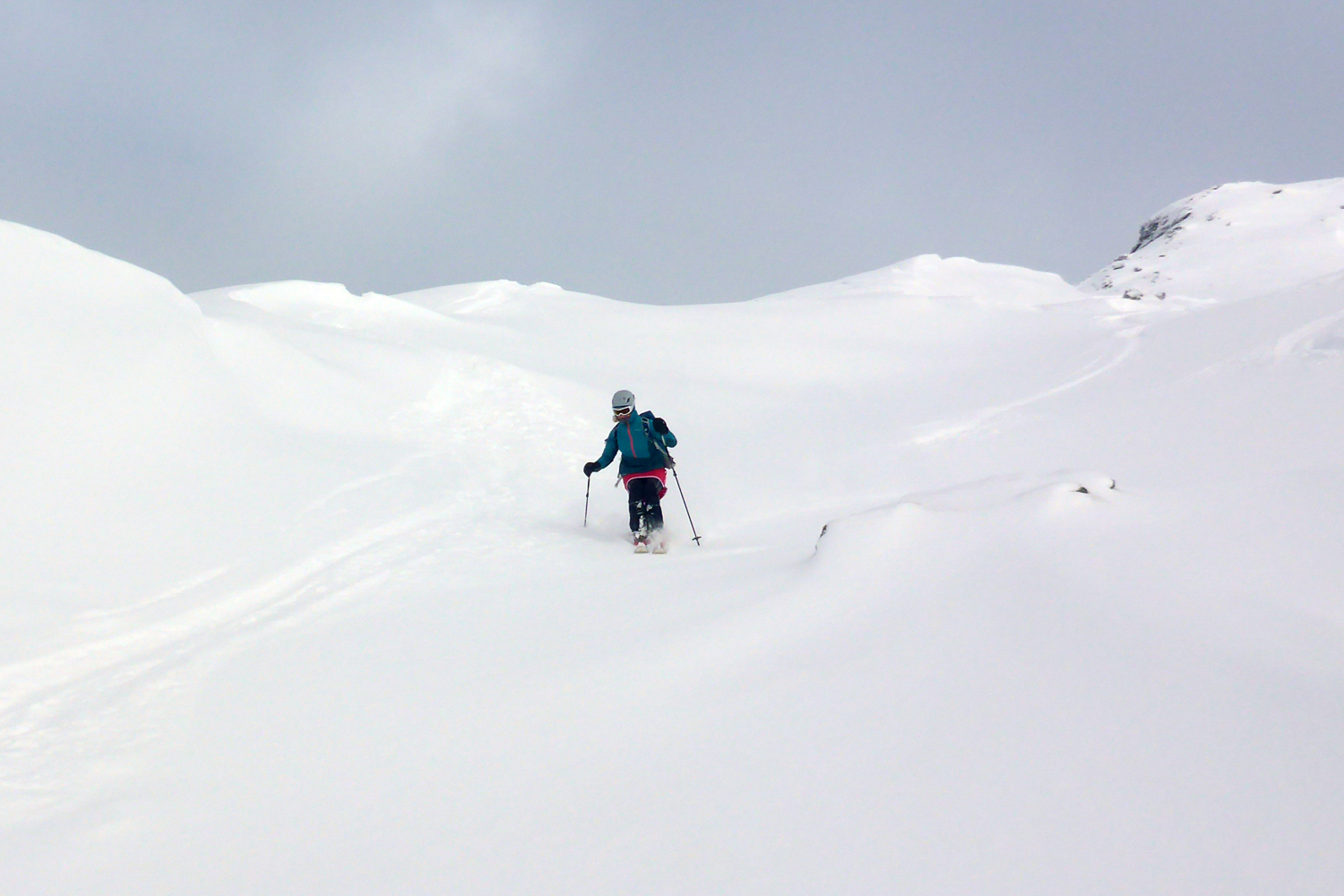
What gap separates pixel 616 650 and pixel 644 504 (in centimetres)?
391

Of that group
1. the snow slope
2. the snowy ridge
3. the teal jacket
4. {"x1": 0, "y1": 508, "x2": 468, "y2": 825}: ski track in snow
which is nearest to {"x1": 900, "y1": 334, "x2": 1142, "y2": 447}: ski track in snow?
the snow slope

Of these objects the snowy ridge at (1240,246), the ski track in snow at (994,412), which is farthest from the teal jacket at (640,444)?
the snowy ridge at (1240,246)

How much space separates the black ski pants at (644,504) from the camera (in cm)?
799

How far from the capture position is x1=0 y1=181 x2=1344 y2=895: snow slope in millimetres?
2480

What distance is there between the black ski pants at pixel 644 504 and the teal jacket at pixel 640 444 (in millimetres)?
139

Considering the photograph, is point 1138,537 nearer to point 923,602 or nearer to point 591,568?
point 923,602

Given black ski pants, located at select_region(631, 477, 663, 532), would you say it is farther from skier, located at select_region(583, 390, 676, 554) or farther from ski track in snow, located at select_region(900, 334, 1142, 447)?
ski track in snow, located at select_region(900, 334, 1142, 447)

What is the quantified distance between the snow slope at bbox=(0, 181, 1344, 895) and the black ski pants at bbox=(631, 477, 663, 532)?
1.28 feet

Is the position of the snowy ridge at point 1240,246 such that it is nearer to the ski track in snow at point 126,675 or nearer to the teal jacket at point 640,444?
the teal jacket at point 640,444

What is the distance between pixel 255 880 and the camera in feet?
8.65

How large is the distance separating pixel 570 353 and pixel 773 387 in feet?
13.4

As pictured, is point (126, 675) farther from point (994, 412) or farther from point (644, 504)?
point (994, 412)

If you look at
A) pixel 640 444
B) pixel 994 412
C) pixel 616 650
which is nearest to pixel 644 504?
pixel 640 444

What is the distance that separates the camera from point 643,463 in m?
8.07
